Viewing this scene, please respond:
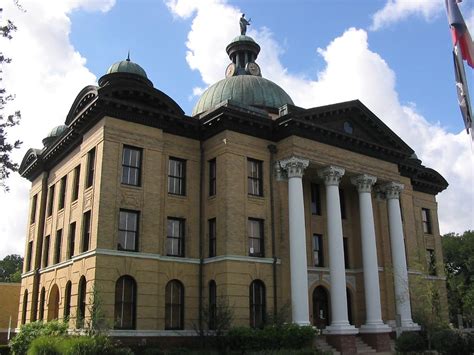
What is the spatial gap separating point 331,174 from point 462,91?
56.3 ft

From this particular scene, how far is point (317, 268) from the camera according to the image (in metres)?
30.6

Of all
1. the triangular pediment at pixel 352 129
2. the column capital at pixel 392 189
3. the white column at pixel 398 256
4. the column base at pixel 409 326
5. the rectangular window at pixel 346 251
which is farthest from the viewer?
the column capital at pixel 392 189

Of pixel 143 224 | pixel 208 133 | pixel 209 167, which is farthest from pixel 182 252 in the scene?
pixel 208 133

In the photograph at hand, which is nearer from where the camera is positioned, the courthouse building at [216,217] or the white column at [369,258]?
the courthouse building at [216,217]

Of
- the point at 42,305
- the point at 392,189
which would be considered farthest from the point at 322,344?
the point at 42,305

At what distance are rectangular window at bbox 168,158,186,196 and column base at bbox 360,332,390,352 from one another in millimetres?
13374

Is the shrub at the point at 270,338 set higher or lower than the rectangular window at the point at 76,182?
lower

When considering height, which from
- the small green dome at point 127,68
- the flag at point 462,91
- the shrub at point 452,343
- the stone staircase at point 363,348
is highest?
the small green dome at point 127,68

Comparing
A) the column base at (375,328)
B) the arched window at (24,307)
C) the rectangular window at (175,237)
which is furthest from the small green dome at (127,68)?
the column base at (375,328)

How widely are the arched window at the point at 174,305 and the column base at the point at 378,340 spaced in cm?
1094

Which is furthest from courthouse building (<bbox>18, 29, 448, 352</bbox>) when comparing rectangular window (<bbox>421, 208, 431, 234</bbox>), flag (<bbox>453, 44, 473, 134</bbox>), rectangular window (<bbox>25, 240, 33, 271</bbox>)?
flag (<bbox>453, 44, 473, 134</bbox>)

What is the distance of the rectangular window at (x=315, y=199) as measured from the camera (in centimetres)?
3226

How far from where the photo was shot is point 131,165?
26.5 m

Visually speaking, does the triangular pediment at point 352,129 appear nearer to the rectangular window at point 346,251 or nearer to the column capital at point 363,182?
the column capital at point 363,182
